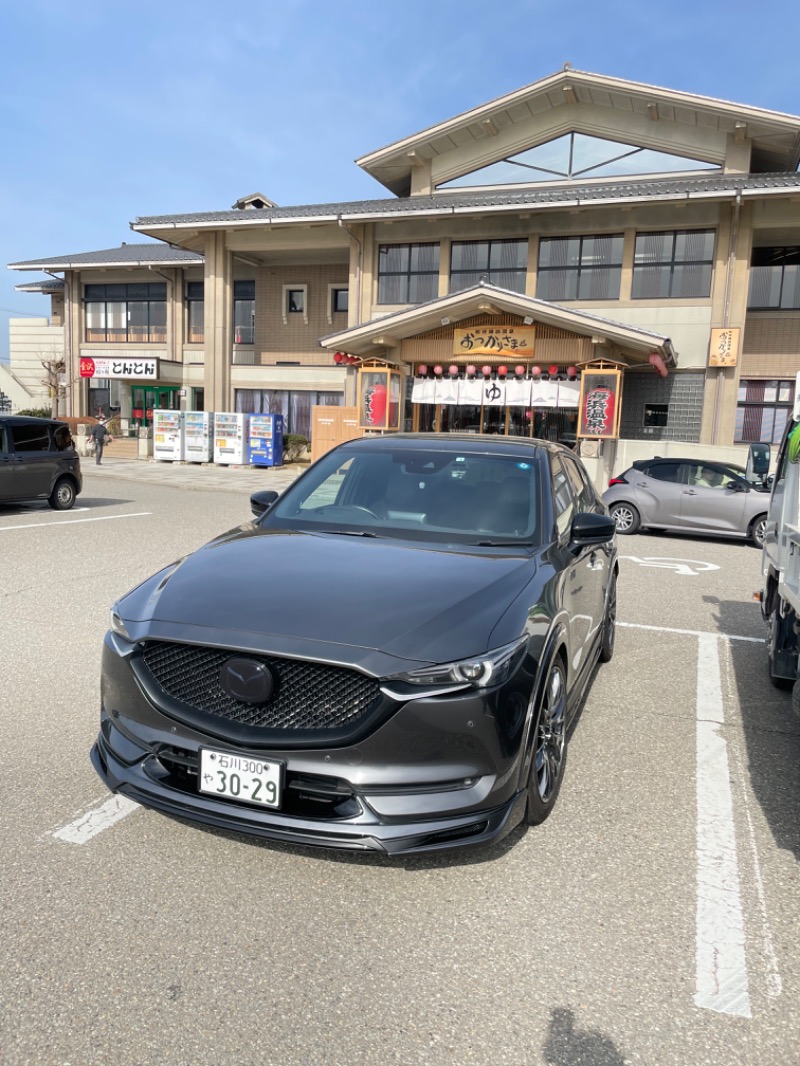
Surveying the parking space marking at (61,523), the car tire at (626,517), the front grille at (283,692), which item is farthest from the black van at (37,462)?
the front grille at (283,692)

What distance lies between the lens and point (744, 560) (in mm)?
11266

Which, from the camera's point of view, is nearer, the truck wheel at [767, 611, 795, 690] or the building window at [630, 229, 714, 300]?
the truck wheel at [767, 611, 795, 690]

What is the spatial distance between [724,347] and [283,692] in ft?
70.6

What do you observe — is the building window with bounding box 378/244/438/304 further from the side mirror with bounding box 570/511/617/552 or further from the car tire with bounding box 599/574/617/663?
the side mirror with bounding box 570/511/617/552

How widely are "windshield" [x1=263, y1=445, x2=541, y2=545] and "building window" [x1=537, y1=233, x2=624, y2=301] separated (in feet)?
66.6

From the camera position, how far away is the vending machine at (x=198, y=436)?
1039 inches

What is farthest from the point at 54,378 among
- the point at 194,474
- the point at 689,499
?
the point at 689,499

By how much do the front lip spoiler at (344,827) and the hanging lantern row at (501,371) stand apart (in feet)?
64.3

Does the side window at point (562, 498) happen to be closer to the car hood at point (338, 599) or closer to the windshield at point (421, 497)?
the windshield at point (421, 497)


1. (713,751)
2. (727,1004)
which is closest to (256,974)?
(727,1004)

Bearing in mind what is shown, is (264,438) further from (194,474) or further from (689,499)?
(689,499)

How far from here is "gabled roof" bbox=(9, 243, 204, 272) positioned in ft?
105

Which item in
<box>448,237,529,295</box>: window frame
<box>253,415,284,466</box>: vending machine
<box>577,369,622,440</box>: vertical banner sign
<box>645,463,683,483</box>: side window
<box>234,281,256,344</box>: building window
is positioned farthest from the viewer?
<box>234,281,256,344</box>: building window

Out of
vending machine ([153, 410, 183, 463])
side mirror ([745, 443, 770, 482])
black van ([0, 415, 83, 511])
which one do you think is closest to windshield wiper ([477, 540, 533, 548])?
side mirror ([745, 443, 770, 482])
